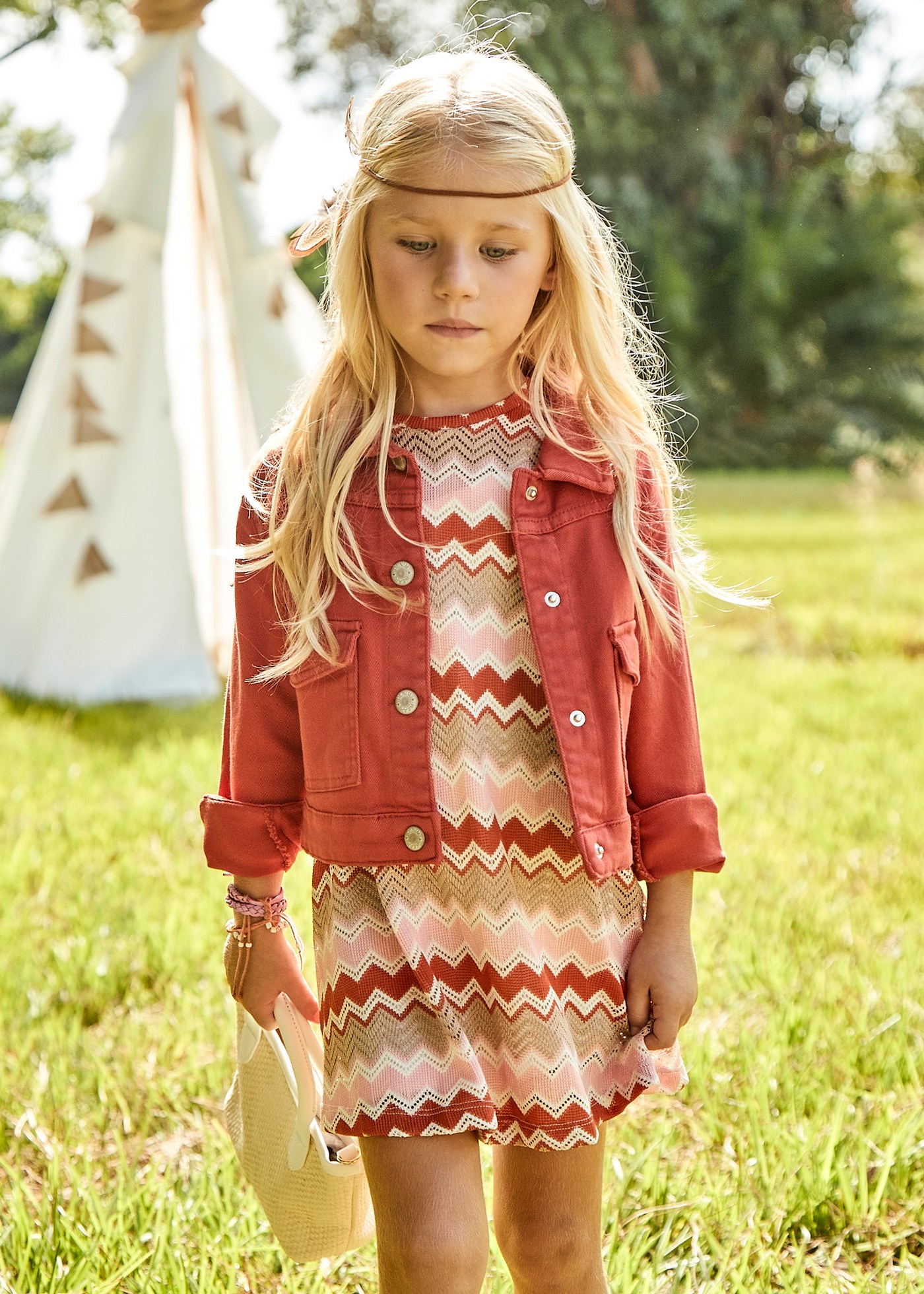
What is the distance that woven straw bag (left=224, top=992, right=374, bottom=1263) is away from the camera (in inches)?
65.4

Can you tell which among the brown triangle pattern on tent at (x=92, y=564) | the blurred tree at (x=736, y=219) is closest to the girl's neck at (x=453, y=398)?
the brown triangle pattern on tent at (x=92, y=564)

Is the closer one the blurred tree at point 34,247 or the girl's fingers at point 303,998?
the girl's fingers at point 303,998

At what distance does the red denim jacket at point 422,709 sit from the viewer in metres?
1.51

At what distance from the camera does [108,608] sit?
5.27m

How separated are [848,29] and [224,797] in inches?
741

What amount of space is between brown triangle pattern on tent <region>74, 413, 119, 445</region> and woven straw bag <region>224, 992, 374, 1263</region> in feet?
13.1

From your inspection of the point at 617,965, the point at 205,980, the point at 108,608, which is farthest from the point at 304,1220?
the point at 108,608

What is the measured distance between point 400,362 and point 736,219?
16.1m

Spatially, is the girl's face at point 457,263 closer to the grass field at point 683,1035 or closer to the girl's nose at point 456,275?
the girl's nose at point 456,275

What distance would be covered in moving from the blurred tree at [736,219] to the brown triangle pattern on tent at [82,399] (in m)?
11.5

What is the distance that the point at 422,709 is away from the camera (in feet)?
4.98

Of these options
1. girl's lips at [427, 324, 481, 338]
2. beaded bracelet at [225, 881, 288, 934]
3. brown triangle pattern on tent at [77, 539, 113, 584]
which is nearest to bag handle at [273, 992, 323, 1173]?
beaded bracelet at [225, 881, 288, 934]

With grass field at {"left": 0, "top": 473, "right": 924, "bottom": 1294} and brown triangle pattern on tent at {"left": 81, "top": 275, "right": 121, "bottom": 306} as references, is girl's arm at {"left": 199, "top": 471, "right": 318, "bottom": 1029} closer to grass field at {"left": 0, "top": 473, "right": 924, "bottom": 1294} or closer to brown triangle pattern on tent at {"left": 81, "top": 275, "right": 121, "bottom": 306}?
grass field at {"left": 0, "top": 473, "right": 924, "bottom": 1294}

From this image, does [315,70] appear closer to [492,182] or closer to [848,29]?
[848,29]
